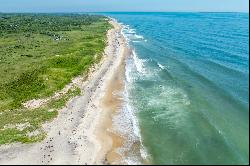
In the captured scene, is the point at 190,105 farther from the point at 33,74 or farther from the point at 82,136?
the point at 33,74

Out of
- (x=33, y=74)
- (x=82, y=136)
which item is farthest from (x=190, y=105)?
(x=33, y=74)

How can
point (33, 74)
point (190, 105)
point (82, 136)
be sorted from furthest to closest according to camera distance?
point (33, 74) < point (190, 105) < point (82, 136)

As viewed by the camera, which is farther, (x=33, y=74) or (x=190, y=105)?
(x=33, y=74)

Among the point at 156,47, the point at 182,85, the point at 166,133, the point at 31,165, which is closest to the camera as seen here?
the point at 31,165

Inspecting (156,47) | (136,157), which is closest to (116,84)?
(136,157)

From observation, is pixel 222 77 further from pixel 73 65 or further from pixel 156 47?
pixel 156 47

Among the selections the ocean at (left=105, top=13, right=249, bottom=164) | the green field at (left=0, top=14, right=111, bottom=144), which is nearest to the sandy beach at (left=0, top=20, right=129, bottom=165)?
the green field at (left=0, top=14, right=111, bottom=144)
